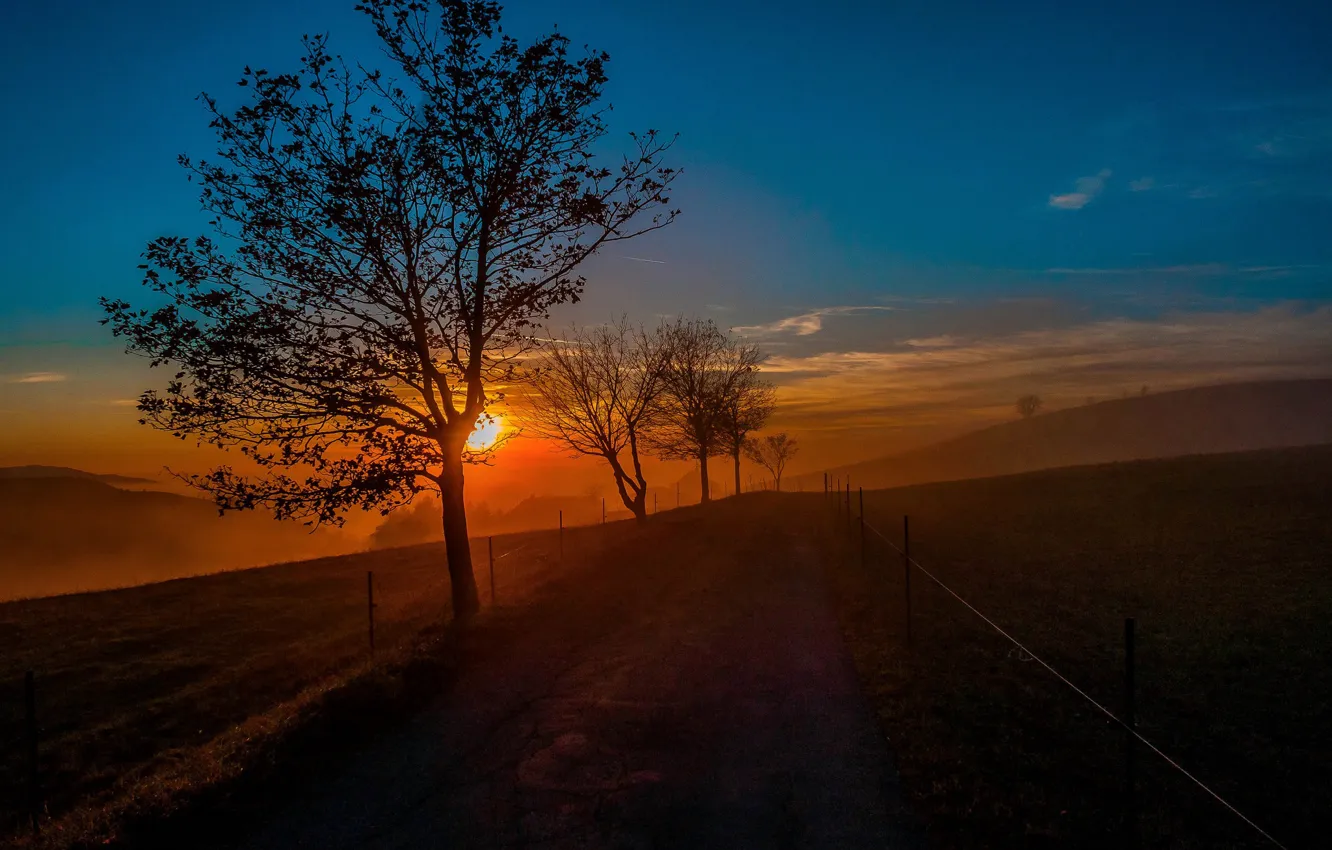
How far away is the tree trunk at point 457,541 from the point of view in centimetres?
1973

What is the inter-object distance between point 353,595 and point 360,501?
1556 cm

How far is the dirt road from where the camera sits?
785cm

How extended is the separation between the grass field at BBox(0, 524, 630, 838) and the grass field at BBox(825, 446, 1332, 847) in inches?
386

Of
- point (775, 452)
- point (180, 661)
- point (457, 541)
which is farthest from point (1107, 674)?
point (775, 452)

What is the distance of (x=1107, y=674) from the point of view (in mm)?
13898

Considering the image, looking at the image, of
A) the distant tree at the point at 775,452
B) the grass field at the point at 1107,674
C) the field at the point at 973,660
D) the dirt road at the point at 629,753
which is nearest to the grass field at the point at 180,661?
the field at the point at 973,660

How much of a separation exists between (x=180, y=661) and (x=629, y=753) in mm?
18699

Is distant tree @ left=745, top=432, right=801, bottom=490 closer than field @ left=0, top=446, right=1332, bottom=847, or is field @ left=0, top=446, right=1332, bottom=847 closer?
field @ left=0, top=446, right=1332, bottom=847

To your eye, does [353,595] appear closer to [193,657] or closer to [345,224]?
[193,657]

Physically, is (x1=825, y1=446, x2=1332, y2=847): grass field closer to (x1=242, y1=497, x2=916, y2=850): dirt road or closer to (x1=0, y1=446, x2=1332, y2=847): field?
(x1=0, y1=446, x2=1332, y2=847): field

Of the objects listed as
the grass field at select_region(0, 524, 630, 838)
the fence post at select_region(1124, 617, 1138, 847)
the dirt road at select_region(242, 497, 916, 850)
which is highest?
the fence post at select_region(1124, 617, 1138, 847)

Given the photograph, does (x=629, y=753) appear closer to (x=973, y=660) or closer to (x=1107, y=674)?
(x=973, y=660)

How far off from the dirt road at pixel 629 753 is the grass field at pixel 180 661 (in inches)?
90.6

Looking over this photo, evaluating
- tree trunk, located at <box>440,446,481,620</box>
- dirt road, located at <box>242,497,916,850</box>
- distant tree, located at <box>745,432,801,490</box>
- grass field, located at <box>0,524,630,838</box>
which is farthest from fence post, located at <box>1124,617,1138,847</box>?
distant tree, located at <box>745,432,801,490</box>
